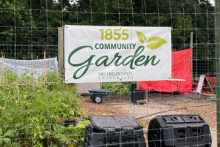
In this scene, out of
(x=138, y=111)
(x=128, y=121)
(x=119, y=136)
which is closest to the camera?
(x=119, y=136)

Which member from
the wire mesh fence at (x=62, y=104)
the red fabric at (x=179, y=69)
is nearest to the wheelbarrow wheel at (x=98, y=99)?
the wire mesh fence at (x=62, y=104)

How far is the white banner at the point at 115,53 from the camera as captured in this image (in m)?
3.55

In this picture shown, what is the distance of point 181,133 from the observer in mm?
3232

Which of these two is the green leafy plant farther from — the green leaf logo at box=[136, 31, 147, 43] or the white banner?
the green leaf logo at box=[136, 31, 147, 43]

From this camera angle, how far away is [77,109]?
5695 mm

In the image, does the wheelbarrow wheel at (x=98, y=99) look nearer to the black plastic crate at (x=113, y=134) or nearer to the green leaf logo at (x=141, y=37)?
the green leaf logo at (x=141, y=37)

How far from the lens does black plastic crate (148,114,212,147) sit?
10.5ft

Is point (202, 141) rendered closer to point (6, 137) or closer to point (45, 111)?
point (45, 111)

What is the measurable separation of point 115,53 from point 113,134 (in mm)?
1142

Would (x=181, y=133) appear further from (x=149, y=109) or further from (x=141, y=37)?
(x=149, y=109)

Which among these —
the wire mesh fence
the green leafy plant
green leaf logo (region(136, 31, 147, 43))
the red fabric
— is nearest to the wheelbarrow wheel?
the wire mesh fence

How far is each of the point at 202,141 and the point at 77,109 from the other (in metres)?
3.02

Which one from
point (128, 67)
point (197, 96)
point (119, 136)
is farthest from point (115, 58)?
point (197, 96)

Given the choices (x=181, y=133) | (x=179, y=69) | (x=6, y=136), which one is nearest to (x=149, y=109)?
(x=179, y=69)
